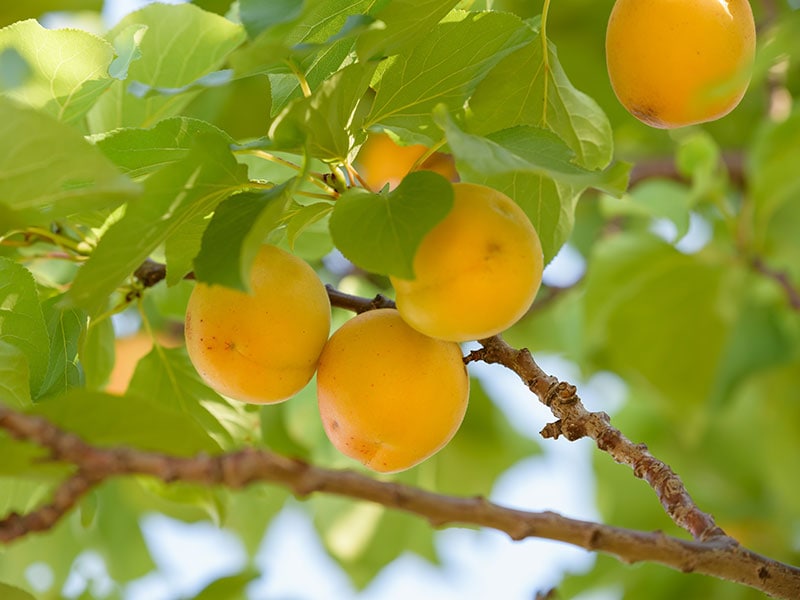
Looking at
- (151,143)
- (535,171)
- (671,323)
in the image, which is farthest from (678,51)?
(671,323)

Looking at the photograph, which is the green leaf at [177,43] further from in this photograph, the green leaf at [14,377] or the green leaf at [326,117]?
the green leaf at [14,377]

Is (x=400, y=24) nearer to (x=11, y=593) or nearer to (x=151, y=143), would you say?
(x=151, y=143)

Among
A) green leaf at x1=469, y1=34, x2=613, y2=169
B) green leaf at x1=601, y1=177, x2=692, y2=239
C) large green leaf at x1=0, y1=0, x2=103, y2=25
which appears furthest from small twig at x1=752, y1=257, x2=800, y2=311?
large green leaf at x1=0, y1=0, x2=103, y2=25

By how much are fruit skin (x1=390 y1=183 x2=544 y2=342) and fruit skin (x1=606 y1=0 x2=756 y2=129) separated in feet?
0.77

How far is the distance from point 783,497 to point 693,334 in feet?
1.51

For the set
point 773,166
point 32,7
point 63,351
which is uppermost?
point 63,351

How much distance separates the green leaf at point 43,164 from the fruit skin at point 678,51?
1.87 feet

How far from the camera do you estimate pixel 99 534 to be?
2.65 meters

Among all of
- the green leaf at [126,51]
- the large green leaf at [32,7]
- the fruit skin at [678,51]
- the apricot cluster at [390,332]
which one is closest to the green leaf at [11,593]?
the apricot cluster at [390,332]

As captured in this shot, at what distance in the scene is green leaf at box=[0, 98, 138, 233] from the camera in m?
0.82

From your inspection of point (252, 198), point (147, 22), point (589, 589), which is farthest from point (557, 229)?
point (589, 589)

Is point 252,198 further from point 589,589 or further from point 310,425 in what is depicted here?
point 589,589

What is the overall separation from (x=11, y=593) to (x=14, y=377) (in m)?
0.21

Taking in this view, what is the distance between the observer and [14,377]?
1.02 metres
